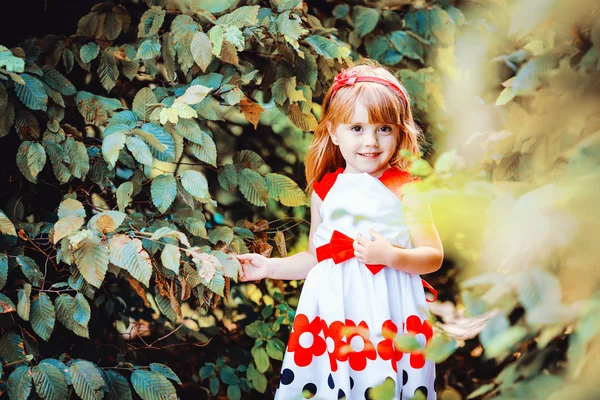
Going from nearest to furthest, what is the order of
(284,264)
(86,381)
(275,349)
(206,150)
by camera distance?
1. (86,381)
2. (206,150)
3. (284,264)
4. (275,349)

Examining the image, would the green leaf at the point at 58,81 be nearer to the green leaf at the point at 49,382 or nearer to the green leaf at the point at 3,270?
the green leaf at the point at 3,270

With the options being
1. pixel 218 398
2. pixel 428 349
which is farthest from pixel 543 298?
pixel 218 398

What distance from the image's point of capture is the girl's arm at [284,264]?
5.87 ft

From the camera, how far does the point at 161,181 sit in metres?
1.66

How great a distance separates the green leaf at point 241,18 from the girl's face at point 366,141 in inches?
14.2

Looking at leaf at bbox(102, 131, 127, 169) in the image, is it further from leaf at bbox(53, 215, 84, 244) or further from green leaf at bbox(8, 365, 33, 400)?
green leaf at bbox(8, 365, 33, 400)

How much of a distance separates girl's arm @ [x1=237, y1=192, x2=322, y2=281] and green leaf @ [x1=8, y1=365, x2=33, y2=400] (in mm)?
600

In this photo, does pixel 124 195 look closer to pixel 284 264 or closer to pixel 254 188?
pixel 254 188

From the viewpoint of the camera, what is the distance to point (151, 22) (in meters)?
1.73

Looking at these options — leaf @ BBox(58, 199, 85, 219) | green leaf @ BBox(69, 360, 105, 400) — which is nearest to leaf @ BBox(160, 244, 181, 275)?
leaf @ BBox(58, 199, 85, 219)

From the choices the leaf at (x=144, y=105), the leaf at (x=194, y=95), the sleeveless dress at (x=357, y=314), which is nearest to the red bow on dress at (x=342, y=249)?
the sleeveless dress at (x=357, y=314)

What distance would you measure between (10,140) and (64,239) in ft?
1.58

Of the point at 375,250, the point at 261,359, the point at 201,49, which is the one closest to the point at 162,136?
the point at 201,49

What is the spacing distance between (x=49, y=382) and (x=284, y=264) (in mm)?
675
